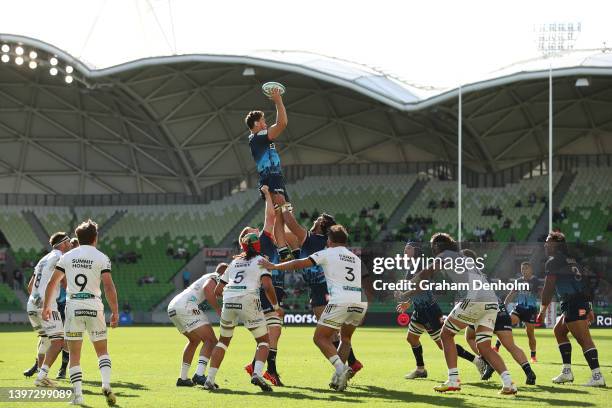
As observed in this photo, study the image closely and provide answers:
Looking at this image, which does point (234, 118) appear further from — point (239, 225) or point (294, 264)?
point (294, 264)

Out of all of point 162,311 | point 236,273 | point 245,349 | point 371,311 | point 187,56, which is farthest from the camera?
point 162,311

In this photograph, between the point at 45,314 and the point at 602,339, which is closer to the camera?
the point at 45,314

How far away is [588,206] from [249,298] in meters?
45.6

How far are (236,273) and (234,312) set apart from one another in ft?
1.99

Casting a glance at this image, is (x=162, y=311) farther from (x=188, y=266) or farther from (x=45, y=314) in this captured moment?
(x=45, y=314)

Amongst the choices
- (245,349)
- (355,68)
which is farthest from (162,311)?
(245,349)

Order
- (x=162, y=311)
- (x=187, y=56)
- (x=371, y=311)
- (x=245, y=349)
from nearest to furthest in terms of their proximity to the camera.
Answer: (x=245, y=349), (x=371, y=311), (x=187, y=56), (x=162, y=311)

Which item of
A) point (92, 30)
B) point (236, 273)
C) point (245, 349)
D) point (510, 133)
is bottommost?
point (245, 349)

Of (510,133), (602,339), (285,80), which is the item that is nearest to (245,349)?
(602,339)

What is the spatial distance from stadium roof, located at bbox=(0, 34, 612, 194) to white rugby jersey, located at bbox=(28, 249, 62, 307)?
35513 millimetres

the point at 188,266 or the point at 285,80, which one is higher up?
the point at 285,80

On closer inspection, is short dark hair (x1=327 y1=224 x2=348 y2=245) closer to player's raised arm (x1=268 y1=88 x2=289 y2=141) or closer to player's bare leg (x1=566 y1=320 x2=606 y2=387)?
player's raised arm (x1=268 y1=88 x2=289 y2=141)

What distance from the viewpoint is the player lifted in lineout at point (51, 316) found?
17312 mm

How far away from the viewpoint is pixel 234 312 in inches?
663
